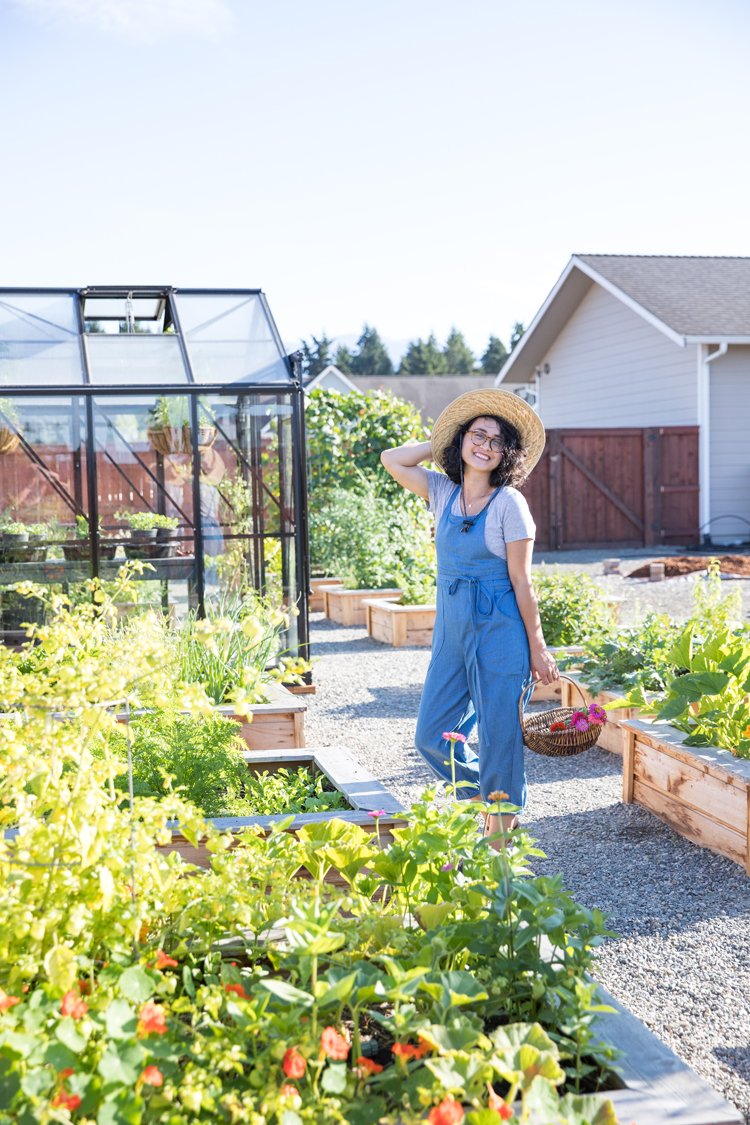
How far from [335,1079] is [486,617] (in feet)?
6.15

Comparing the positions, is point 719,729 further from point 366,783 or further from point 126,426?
point 126,426

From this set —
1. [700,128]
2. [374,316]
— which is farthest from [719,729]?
[374,316]

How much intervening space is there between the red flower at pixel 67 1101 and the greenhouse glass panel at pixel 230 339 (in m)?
5.53

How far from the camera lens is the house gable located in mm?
16219

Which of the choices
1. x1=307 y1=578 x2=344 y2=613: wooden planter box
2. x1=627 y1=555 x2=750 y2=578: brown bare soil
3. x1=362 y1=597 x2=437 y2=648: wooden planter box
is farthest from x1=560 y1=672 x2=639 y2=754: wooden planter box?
x1=627 y1=555 x2=750 y2=578: brown bare soil

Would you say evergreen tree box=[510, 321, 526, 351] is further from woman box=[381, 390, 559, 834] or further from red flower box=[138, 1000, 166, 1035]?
red flower box=[138, 1000, 166, 1035]

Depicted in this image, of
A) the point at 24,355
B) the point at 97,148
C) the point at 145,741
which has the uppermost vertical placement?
the point at 97,148

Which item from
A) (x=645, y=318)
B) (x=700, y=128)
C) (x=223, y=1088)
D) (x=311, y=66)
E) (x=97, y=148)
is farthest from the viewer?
(x=645, y=318)

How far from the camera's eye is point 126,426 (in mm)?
6090

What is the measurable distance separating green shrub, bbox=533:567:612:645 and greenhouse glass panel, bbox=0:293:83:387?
3.58 meters

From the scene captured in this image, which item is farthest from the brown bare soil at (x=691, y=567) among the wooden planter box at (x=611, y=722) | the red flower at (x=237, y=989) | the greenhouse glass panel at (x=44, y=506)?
the red flower at (x=237, y=989)

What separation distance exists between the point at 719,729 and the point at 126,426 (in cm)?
441

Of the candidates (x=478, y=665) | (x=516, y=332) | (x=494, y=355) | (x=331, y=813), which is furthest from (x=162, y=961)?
(x=494, y=355)

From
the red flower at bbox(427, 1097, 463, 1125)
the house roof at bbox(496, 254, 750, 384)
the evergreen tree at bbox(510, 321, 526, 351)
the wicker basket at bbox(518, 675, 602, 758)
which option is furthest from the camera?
the evergreen tree at bbox(510, 321, 526, 351)
